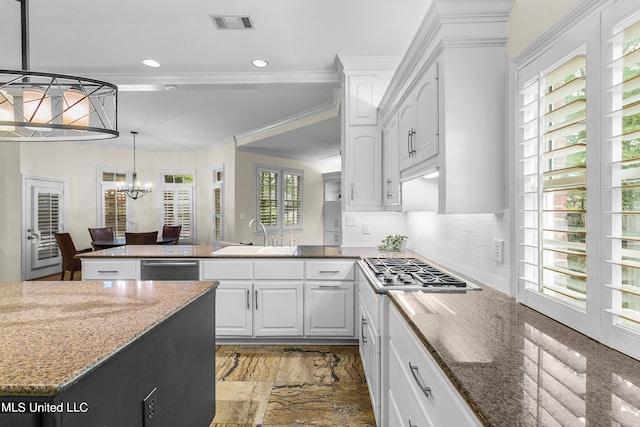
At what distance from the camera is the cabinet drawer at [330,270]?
127 inches

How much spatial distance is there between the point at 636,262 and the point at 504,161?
0.83 m

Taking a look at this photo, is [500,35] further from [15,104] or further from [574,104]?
[15,104]

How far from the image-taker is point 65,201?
7086 mm

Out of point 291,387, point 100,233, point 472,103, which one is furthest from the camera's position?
point 100,233

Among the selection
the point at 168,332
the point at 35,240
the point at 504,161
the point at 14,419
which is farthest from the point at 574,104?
the point at 35,240

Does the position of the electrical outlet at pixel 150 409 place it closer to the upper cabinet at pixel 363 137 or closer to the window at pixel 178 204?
the upper cabinet at pixel 363 137

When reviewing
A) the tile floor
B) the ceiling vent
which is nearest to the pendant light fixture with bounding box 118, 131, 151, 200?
the tile floor

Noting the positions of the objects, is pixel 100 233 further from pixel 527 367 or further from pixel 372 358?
pixel 527 367

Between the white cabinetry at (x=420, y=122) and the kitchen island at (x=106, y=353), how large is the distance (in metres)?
1.40

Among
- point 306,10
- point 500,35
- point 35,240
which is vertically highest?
point 306,10

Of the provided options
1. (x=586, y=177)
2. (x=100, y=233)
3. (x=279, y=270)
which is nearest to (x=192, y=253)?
(x=279, y=270)

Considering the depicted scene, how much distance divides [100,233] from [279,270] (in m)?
5.15

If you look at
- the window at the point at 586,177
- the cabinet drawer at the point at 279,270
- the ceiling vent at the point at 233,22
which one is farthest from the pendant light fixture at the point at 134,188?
the window at the point at 586,177

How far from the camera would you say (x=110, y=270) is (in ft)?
10.9
